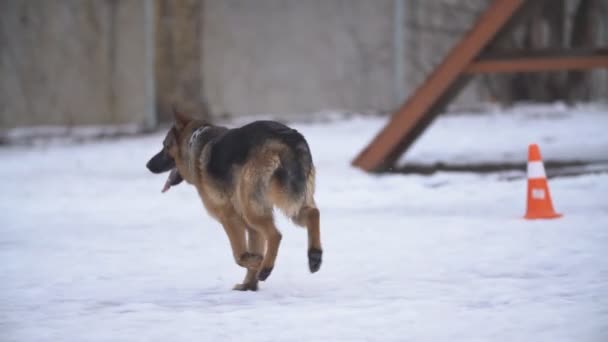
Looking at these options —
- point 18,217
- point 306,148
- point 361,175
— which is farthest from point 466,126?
point 306,148

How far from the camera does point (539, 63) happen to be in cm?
1117

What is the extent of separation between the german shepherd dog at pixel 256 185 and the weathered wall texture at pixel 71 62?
1175 cm

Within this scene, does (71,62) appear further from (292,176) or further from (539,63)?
(292,176)

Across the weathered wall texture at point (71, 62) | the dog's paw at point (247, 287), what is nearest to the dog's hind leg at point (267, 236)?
the dog's paw at point (247, 287)

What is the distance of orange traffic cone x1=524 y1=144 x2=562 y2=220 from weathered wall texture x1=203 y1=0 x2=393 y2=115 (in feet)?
34.6

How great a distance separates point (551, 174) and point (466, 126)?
7.35 metres

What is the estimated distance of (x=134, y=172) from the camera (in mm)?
12945

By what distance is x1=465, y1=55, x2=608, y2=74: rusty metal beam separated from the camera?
11086 mm

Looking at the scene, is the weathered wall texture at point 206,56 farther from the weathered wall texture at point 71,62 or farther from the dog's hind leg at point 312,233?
the dog's hind leg at point 312,233

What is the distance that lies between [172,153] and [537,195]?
3203 millimetres

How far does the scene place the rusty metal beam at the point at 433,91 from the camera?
11156 millimetres

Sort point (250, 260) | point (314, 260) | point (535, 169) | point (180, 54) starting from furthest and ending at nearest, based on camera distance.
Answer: point (180, 54)
point (535, 169)
point (250, 260)
point (314, 260)

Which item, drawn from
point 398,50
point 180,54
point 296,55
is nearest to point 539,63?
point 180,54

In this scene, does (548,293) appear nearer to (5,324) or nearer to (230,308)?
(230,308)
